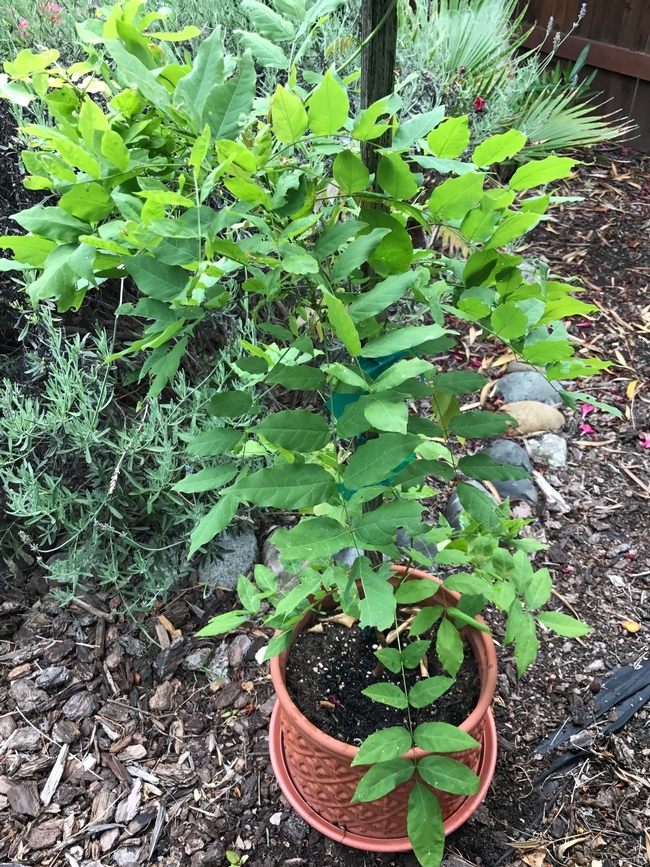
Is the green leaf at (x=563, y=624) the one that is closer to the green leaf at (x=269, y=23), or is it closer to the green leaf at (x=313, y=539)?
the green leaf at (x=313, y=539)

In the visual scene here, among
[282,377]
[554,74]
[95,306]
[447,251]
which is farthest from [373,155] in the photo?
[554,74]

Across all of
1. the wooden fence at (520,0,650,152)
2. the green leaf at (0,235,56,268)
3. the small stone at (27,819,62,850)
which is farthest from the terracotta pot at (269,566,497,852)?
the wooden fence at (520,0,650,152)

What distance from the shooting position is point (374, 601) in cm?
74

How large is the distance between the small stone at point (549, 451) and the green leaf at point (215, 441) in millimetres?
1738

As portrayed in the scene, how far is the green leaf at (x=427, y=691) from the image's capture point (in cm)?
106

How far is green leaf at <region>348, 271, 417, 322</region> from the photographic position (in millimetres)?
729

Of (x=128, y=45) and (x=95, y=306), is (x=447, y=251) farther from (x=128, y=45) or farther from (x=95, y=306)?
(x=128, y=45)

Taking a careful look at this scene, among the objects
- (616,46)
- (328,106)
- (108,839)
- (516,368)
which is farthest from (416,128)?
(616,46)

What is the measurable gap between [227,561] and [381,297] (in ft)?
4.71

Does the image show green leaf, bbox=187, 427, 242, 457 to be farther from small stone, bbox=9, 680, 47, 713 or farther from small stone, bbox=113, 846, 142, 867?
small stone, bbox=9, 680, 47, 713

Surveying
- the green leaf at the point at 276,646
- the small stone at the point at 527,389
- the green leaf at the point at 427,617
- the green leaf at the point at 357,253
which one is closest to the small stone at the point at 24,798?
the green leaf at the point at 276,646

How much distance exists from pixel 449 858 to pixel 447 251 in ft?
8.08

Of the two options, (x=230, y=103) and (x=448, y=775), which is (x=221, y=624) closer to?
(x=448, y=775)

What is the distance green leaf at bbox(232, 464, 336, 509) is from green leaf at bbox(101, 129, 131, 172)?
1.13 feet
